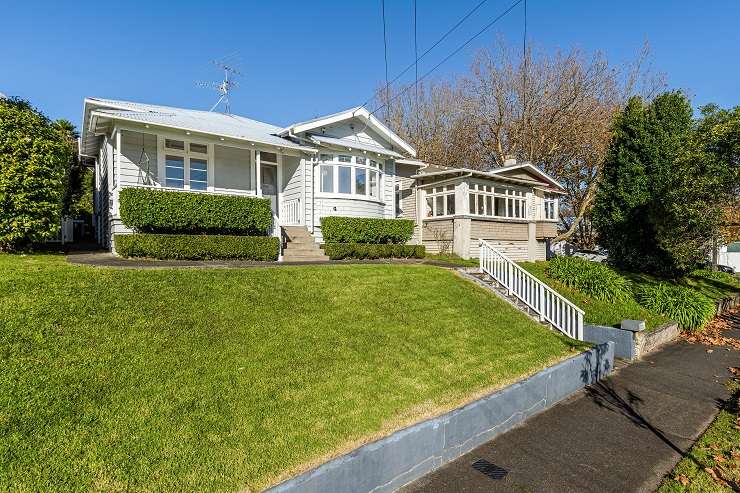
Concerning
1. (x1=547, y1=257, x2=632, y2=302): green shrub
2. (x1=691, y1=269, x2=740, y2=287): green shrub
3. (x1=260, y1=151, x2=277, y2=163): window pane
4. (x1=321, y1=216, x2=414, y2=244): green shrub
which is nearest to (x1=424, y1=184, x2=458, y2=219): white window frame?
(x1=321, y1=216, x2=414, y2=244): green shrub

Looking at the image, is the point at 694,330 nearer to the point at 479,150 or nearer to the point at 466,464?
the point at 466,464

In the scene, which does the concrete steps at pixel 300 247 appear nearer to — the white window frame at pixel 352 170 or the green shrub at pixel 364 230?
the green shrub at pixel 364 230

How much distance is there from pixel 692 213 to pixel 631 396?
9508mm

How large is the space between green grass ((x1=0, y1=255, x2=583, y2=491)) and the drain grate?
0.72 metres

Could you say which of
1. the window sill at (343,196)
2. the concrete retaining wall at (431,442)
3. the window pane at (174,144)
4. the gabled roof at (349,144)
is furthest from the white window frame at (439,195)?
the concrete retaining wall at (431,442)

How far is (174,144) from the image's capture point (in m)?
13.7

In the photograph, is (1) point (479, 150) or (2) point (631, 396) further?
(1) point (479, 150)

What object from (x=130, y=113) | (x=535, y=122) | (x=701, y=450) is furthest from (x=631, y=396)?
(x=535, y=122)

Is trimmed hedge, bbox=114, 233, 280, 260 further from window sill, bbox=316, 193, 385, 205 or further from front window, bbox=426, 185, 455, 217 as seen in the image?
front window, bbox=426, 185, 455, 217

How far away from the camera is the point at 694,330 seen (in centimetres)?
1095

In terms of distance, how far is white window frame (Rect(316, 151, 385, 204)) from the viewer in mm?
15755

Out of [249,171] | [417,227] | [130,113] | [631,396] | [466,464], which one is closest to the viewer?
[466,464]

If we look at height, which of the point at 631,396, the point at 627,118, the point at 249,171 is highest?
the point at 627,118

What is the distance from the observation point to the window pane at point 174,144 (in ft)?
44.2
